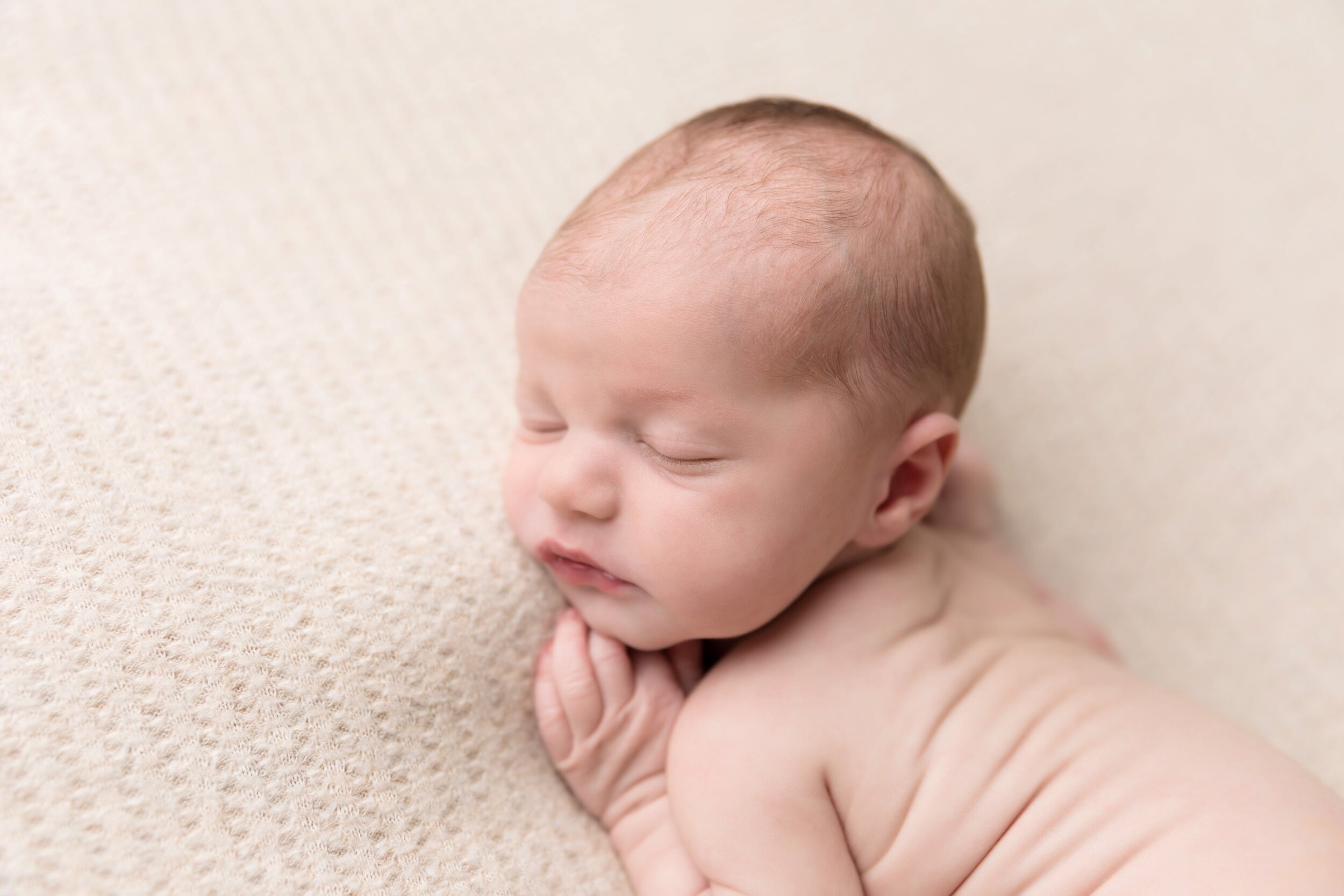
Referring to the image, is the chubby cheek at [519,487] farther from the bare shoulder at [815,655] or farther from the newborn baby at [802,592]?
the bare shoulder at [815,655]

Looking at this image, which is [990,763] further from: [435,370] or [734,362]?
[435,370]

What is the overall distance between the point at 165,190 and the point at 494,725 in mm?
674

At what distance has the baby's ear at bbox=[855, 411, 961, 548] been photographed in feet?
3.16

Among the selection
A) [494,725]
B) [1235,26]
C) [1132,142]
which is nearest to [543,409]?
[494,725]

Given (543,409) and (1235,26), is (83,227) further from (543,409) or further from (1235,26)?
(1235,26)

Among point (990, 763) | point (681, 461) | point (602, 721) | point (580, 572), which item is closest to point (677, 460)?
point (681, 461)

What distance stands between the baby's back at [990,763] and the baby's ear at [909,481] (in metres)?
0.07

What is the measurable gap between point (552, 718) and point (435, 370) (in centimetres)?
38

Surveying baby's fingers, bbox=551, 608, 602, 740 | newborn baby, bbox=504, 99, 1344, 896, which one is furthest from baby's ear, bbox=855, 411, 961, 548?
baby's fingers, bbox=551, 608, 602, 740

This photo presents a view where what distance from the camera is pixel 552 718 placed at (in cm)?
98

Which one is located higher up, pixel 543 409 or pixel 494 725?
pixel 543 409

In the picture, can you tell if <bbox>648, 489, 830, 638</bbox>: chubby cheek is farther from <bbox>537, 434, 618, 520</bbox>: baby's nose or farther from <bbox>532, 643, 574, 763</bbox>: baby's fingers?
<bbox>532, 643, 574, 763</bbox>: baby's fingers

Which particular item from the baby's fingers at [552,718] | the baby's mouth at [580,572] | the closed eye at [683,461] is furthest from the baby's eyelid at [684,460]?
the baby's fingers at [552,718]

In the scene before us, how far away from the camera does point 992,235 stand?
143 centimetres
